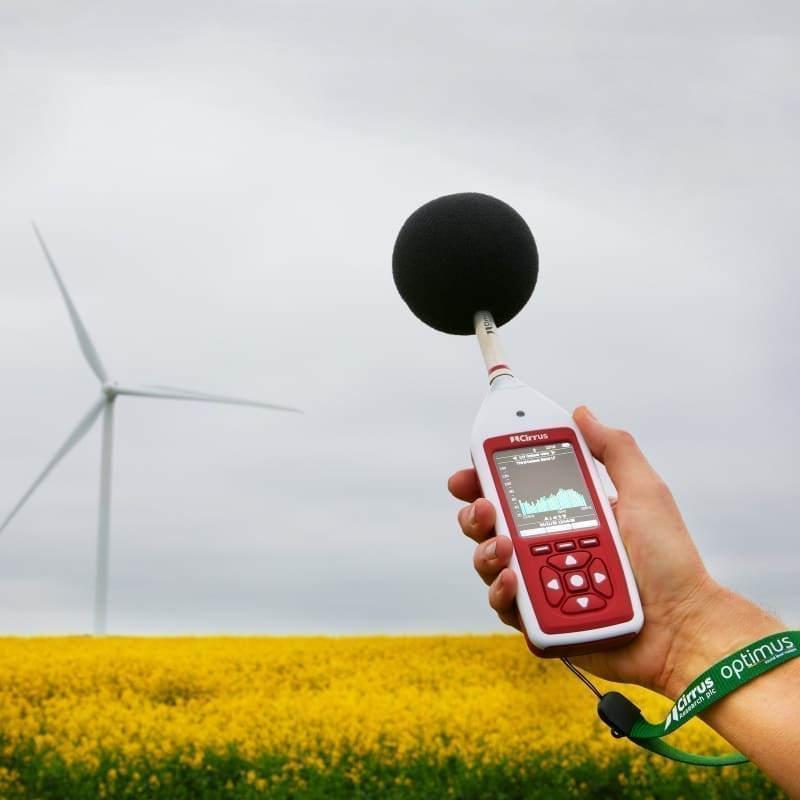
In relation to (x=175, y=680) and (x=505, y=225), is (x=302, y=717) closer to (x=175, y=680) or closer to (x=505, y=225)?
(x=175, y=680)

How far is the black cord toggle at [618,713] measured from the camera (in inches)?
115

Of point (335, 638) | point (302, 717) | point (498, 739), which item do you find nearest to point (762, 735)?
point (498, 739)

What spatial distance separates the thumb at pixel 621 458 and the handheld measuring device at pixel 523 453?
4cm

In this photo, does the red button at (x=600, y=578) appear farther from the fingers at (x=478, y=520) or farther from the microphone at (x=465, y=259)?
the microphone at (x=465, y=259)

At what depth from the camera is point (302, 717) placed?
31.3ft

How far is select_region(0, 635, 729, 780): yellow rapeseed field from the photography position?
8703 mm

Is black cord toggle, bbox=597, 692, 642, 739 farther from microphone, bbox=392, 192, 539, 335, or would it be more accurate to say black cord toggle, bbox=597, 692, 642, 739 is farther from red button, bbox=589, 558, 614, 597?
microphone, bbox=392, 192, 539, 335

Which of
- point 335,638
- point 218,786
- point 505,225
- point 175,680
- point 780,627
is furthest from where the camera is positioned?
point 335,638

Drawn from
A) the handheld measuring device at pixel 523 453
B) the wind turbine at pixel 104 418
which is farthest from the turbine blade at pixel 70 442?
the handheld measuring device at pixel 523 453

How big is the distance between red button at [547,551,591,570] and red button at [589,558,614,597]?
0.10 ft

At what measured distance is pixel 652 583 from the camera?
3.13 m

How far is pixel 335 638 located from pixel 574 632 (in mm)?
13011

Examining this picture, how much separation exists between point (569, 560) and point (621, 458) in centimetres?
39

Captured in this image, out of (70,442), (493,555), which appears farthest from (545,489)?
(70,442)
